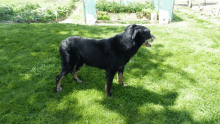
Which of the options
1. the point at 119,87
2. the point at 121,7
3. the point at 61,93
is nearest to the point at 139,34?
the point at 119,87

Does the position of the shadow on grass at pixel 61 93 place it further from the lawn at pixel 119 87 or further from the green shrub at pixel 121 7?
the green shrub at pixel 121 7

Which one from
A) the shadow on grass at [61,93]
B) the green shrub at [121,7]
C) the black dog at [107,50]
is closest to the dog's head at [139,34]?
the black dog at [107,50]

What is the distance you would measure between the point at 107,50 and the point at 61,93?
187 centimetres

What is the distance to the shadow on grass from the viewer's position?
3.44m

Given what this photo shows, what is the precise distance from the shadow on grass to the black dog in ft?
2.36

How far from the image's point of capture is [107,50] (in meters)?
3.57

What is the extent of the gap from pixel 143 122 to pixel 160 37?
18.6 feet

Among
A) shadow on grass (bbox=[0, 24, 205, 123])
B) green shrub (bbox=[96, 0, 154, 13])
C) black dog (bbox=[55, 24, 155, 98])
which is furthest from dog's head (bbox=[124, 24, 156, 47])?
green shrub (bbox=[96, 0, 154, 13])

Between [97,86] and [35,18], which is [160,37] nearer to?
[97,86]

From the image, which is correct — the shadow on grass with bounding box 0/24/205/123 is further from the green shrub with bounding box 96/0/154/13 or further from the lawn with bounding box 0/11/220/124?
the green shrub with bounding box 96/0/154/13

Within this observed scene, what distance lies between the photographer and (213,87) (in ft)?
14.2

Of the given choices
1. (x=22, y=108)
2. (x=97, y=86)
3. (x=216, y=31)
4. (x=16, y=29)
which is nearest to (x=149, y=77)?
(x=97, y=86)

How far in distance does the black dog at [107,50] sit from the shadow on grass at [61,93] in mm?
718

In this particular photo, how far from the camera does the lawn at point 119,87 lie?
345 cm
